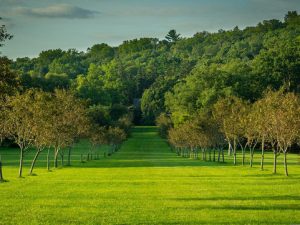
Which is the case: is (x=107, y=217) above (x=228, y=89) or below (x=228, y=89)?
below

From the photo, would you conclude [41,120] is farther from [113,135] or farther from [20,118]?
[113,135]

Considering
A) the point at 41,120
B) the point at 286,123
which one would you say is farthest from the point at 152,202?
the point at 41,120

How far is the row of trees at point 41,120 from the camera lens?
60188mm

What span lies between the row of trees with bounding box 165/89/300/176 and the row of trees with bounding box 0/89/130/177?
66.2 feet

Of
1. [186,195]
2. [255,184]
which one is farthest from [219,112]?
[186,195]

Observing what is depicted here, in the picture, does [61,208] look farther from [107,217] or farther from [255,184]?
[255,184]

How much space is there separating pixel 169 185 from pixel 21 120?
21973 millimetres

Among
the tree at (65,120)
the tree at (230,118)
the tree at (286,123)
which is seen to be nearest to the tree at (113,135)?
the tree at (65,120)

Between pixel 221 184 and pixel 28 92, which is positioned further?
pixel 28 92

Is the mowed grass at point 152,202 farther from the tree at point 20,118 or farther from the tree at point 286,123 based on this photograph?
the tree at point 20,118

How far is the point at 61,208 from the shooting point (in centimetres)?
3109

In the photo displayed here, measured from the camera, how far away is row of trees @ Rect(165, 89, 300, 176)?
6081 cm

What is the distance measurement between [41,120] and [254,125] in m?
26.7

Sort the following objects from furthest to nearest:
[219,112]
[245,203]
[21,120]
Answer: [219,112]
[21,120]
[245,203]
